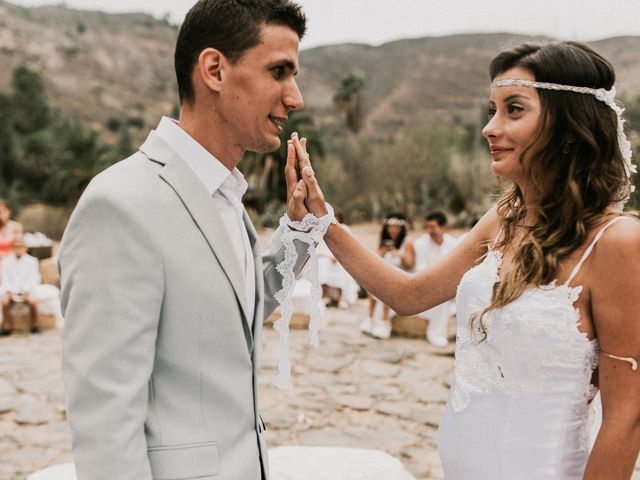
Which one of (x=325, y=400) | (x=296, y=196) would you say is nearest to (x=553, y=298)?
(x=296, y=196)

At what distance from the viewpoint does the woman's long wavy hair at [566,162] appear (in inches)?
71.9

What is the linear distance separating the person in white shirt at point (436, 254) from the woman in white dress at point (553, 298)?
18.6ft

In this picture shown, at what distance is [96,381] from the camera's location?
1.25 m

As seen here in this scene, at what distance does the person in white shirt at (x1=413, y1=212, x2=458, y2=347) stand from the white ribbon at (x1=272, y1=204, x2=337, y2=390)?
18.2ft

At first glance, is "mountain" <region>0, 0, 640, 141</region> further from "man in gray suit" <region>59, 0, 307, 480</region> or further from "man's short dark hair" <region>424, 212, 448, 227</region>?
"man in gray suit" <region>59, 0, 307, 480</region>

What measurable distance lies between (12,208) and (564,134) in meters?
29.9

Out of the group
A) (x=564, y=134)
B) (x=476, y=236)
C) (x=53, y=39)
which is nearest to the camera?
(x=564, y=134)

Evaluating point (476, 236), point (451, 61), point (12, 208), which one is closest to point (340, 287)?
point (476, 236)

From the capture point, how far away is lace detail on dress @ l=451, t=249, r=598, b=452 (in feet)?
5.74

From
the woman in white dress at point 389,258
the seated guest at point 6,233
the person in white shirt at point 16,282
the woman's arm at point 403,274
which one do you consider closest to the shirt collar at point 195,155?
the woman's arm at point 403,274

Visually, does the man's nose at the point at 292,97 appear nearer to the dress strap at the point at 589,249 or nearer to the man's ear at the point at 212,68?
the man's ear at the point at 212,68

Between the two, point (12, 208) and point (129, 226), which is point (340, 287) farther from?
point (12, 208)

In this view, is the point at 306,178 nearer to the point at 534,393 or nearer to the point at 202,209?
the point at 202,209

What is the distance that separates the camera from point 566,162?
75.3 inches
